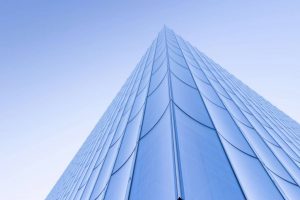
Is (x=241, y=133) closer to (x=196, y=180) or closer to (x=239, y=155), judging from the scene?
(x=239, y=155)

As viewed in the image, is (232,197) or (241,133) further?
(241,133)

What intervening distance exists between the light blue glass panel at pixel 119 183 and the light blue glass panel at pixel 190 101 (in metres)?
1.56

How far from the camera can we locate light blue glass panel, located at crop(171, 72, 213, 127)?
499 centimetres

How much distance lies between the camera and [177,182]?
10.3 ft

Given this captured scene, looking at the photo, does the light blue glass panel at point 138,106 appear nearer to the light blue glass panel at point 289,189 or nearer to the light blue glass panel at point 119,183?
the light blue glass panel at point 119,183

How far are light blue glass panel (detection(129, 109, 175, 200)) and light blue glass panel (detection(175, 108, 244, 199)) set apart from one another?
0.64 feet

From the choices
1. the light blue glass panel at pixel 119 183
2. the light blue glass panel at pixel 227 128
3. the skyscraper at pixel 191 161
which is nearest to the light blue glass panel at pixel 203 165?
the skyscraper at pixel 191 161

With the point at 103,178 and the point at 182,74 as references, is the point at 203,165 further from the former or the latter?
the point at 182,74

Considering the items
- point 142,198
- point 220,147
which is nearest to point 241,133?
point 220,147

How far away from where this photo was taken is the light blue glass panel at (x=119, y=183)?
4.05m

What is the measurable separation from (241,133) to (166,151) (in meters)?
2.69

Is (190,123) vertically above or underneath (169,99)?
underneath

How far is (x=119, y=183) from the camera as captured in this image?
4.45m

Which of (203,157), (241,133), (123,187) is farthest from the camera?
(241,133)
